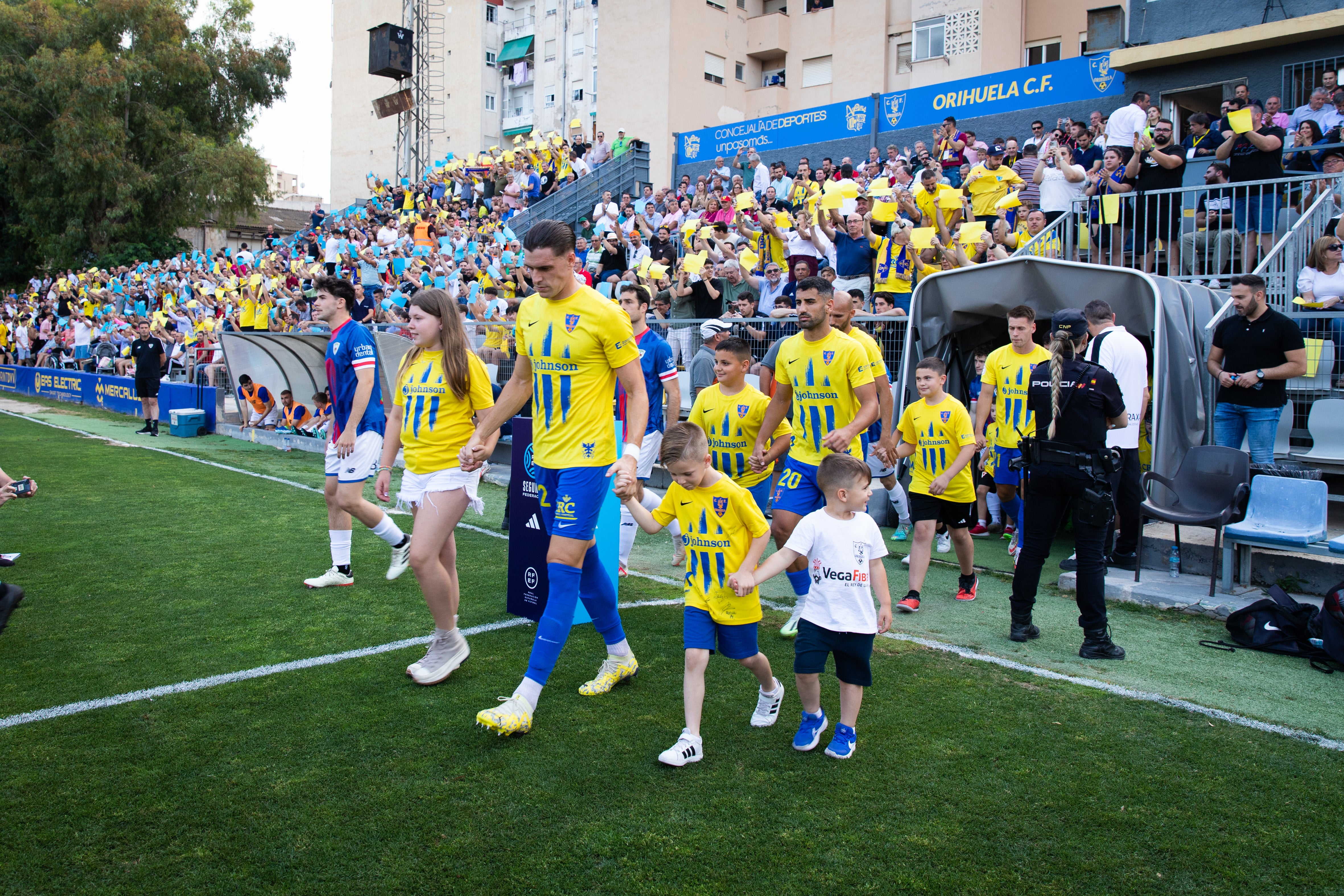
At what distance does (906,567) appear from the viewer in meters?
→ 7.97

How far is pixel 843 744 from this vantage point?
3.94 m

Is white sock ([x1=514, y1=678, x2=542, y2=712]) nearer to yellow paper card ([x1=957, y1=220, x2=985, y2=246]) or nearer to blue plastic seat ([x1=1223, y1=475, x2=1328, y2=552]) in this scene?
blue plastic seat ([x1=1223, y1=475, x2=1328, y2=552])

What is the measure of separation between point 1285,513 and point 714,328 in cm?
494

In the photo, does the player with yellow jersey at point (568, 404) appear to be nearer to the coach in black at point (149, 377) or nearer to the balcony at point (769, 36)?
the coach in black at point (149, 377)

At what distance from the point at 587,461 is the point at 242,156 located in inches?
1662

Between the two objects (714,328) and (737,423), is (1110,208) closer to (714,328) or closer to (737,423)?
(714,328)

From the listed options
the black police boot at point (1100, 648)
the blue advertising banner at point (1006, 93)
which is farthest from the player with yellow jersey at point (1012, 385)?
the blue advertising banner at point (1006, 93)

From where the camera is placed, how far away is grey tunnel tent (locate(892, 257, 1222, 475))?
7.70 meters

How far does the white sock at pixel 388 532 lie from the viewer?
22.3ft

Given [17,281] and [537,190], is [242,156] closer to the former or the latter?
[17,281]

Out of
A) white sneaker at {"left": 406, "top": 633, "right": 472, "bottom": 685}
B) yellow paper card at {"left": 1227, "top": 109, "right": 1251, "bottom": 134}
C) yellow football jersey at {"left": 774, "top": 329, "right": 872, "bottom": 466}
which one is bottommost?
white sneaker at {"left": 406, "top": 633, "right": 472, "bottom": 685}

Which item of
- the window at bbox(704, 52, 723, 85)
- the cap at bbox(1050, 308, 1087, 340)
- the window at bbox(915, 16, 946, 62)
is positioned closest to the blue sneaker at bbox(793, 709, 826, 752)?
the cap at bbox(1050, 308, 1087, 340)

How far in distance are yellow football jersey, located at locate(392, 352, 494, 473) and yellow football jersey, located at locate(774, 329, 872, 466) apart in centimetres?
179

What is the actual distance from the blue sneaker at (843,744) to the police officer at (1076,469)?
2.17 m
